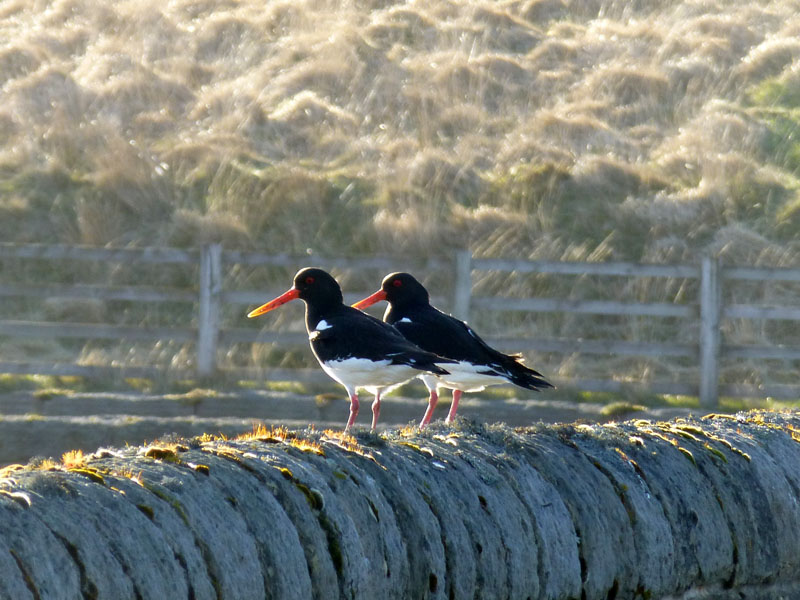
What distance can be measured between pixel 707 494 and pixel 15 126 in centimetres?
1504

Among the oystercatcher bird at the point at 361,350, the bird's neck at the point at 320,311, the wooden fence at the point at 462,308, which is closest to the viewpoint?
the oystercatcher bird at the point at 361,350

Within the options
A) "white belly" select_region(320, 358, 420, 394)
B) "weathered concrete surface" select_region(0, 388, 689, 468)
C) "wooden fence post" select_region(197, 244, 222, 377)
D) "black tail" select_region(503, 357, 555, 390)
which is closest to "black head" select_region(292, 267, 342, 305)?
"white belly" select_region(320, 358, 420, 394)

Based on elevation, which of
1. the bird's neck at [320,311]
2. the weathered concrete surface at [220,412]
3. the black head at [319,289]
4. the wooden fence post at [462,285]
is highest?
the wooden fence post at [462,285]

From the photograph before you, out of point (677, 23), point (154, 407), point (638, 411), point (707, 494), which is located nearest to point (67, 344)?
point (154, 407)

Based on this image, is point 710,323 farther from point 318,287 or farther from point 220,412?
point 318,287

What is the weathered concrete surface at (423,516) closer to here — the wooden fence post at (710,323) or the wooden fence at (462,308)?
the wooden fence at (462,308)

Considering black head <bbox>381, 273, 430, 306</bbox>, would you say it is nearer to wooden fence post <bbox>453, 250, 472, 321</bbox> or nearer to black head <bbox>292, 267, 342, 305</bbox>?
black head <bbox>292, 267, 342, 305</bbox>

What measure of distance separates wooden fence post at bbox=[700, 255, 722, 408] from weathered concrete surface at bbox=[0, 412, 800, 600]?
6.59m

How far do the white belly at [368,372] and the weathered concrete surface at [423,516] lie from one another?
243cm

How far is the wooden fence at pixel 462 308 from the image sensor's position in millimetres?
9891

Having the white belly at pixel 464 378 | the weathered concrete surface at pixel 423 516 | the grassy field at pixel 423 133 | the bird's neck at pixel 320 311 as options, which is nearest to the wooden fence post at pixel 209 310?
the grassy field at pixel 423 133

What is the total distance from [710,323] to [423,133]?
7322 millimetres

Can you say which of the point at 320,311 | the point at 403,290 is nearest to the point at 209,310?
the point at 403,290

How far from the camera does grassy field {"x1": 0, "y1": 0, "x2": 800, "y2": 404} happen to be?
13.2m
